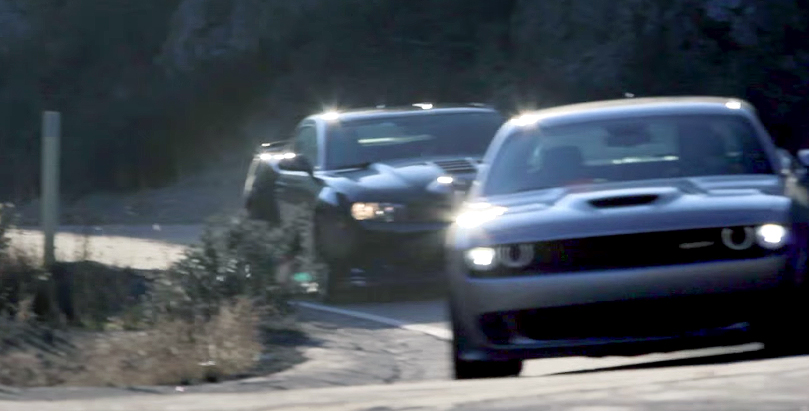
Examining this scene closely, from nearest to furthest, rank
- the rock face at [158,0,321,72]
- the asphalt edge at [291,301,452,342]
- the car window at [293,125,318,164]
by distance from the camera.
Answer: the asphalt edge at [291,301,452,342] → the car window at [293,125,318,164] → the rock face at [158,0,321,72]

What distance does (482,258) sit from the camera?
8.19m

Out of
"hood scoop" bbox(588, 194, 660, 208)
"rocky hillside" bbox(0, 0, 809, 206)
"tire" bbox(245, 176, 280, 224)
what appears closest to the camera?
"hood scoop" bbox(588, 194, 660, 208)

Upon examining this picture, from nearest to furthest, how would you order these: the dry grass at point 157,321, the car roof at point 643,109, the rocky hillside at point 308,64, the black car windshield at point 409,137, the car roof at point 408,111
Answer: the dry grass at point 157,321
the car roof at point 643,109
the black car windshield at point 409,137
the car roof at point 408,111
the rocky hillside at point 308,64

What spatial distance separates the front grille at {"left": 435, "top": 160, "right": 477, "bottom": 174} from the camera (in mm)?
13203

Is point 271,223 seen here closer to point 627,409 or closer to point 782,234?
point 782,234

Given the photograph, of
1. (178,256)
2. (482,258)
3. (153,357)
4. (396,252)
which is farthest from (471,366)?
(178,256)

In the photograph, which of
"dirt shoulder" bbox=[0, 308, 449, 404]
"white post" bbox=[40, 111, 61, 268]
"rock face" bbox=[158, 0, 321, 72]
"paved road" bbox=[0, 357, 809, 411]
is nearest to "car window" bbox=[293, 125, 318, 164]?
"white post" bbox=[40, 111, 61, 268]

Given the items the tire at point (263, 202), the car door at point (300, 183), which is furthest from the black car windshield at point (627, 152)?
the tire at point (263, 202)

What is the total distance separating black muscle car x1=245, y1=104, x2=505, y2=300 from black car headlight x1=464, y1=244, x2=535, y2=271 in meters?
3.90

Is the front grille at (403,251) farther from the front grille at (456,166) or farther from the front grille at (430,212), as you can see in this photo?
the front grille at (456,166)

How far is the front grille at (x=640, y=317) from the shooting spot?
7.88m

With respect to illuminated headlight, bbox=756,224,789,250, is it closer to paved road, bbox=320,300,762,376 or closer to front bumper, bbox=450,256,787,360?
front bumper, bbox=450,256,787,360

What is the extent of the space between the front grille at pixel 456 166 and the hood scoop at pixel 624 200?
15.9 ft

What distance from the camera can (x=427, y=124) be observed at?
14.6 meters
